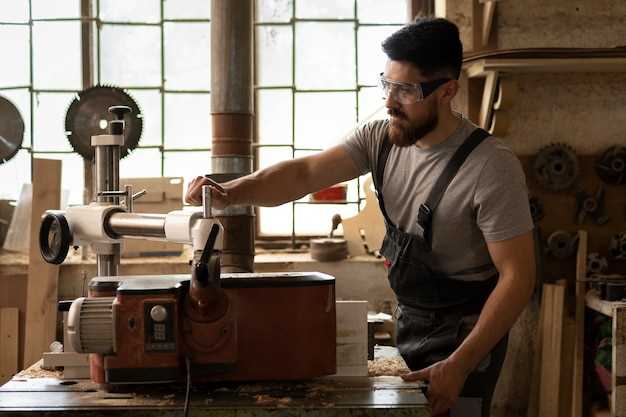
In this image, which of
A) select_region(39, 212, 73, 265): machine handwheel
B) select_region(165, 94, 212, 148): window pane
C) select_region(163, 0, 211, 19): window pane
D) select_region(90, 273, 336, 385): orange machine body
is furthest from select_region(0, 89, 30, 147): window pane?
select_region(90, 273, 336, 385): orange machine body

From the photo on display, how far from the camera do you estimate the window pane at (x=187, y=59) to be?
3.95 meters

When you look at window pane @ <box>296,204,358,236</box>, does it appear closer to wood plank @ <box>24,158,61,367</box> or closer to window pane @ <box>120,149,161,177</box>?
window pane @ <box>120,149,161,177</box>

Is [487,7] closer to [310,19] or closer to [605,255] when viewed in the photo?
[310,19]

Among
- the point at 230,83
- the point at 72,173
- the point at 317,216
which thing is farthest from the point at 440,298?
the point at 72,173

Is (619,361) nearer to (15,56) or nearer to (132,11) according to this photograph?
(132,11)

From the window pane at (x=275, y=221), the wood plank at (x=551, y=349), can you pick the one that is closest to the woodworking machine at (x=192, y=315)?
the wood plank at (x=551, y=349)

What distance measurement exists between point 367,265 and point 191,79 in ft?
3.94

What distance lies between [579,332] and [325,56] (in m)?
1.67

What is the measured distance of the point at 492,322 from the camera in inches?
78.4

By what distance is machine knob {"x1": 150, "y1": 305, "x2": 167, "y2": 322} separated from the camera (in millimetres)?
1687

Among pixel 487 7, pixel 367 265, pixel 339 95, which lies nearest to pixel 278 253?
pixel 367 265

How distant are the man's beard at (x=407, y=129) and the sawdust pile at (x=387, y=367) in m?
0.55

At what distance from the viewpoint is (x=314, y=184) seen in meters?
2.40

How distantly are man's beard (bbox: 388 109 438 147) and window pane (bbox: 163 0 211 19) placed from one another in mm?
2005
